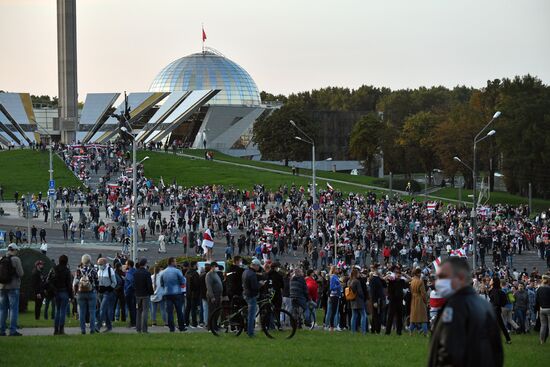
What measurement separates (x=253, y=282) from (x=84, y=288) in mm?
2521

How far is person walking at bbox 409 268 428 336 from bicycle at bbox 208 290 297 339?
2124 millimetres

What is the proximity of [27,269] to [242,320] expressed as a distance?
8.99 m

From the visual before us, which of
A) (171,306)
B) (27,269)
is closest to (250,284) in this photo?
(171,306)

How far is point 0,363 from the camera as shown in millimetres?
12508

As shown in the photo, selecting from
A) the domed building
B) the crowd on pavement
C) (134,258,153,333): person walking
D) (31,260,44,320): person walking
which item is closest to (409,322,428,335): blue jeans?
the crowd on pavement

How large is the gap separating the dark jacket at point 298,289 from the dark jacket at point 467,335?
432 inches

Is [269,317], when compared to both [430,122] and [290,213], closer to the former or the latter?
[290,213]

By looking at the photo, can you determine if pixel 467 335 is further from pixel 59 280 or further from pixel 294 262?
pixel 294 262

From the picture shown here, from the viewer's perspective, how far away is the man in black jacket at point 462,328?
7.22 meters

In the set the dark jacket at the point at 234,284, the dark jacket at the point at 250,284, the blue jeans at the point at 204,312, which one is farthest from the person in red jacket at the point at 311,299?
the dark jacket at the point at 250,284

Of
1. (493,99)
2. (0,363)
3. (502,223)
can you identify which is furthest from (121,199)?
(0,363)

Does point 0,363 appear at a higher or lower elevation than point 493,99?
lower

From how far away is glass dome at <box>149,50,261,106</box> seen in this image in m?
128

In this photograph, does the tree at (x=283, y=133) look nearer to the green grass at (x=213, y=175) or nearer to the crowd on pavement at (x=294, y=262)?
the green grass at (x=213, y=175)
